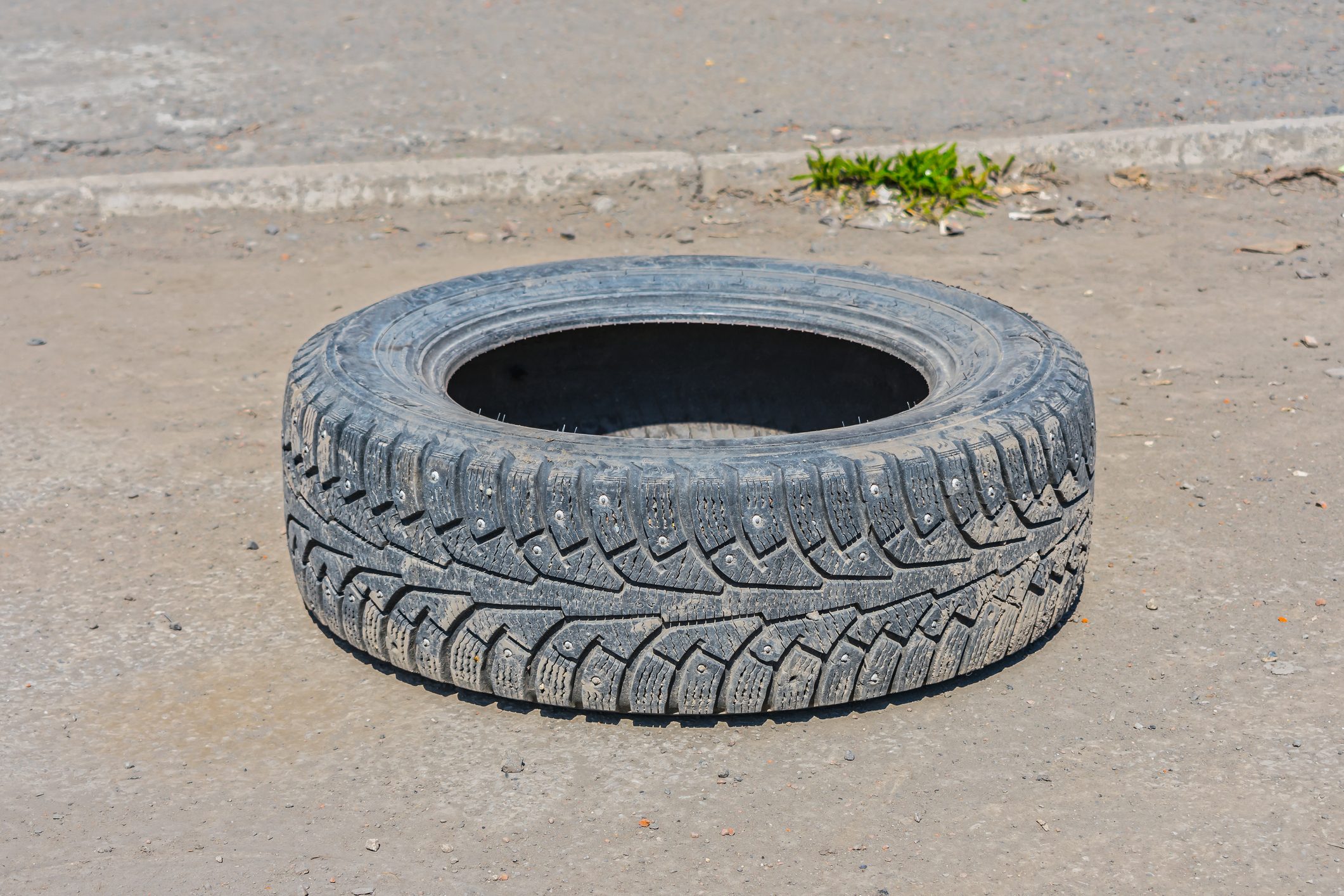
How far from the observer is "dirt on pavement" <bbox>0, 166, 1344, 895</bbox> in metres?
2.43

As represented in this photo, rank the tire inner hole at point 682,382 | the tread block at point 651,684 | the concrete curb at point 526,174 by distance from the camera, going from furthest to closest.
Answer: the concrete curb at point 526,174 < the tire inner hole at point 682,382 < the tread block at point 651,684

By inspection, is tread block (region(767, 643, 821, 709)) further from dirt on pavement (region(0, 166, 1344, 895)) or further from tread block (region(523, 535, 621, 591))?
tread block (region(523, 535, 621, 591))

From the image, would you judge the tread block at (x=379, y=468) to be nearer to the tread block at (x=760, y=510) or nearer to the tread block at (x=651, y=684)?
the tread block at (x=651, y=684)

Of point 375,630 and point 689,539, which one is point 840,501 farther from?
point 375,630

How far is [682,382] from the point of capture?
13.1ft

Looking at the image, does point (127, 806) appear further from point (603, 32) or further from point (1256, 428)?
point (603, 32)

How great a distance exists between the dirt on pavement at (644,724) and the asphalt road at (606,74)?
2.67m

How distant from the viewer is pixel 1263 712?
2891mm

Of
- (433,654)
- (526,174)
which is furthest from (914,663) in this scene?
(526,174)

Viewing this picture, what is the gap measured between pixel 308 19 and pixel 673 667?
23.4ft

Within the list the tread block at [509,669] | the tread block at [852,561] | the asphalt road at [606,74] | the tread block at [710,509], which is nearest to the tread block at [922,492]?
the tread block at [852,561]

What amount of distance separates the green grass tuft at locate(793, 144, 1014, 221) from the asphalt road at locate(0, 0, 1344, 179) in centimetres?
44

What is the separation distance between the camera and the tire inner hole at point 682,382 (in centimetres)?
380

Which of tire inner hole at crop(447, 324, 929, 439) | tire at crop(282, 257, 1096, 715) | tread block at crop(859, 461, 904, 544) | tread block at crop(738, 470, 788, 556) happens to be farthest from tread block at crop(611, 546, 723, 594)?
tire inner hole at crop(447, 324, 929, 439)
